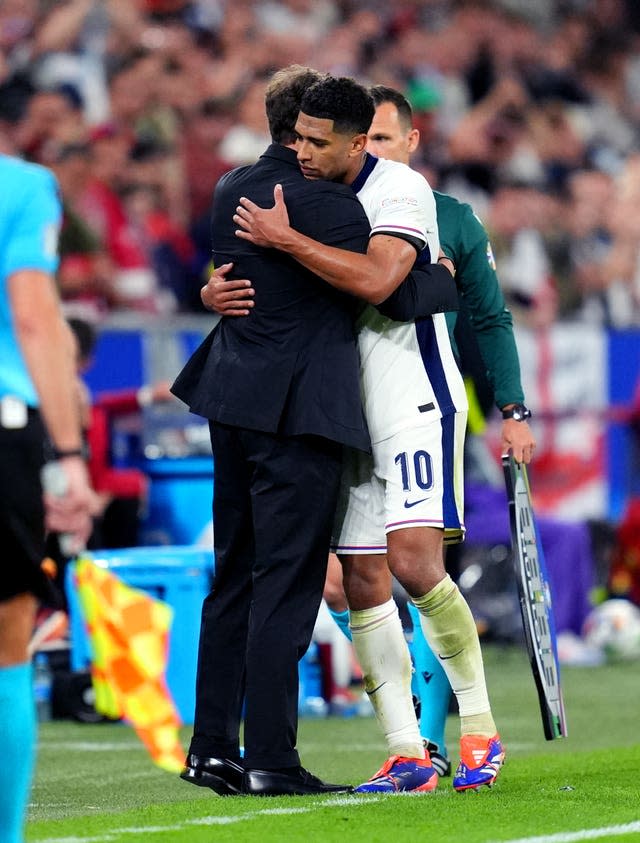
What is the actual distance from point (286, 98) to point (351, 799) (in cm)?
194

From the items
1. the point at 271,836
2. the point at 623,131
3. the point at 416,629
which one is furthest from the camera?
the point at 623,131

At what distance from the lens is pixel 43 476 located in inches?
130

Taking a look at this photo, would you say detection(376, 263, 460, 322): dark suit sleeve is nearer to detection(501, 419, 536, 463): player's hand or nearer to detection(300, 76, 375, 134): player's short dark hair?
detection(300, 76, 375, 134): player's short dark hair

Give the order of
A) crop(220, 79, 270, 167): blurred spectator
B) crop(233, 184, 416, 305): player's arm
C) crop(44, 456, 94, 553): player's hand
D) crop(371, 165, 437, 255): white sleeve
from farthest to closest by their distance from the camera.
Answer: crop(220, 79, 270, 167): blurred spectator < crop(371, 165, 437, 255): white sleeve < crop(233, 184, 416, 305): player's arm < crop(44, 456, 94, 553): player's hand

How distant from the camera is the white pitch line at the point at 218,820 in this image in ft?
13.3

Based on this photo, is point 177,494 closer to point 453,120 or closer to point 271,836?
point 271,836

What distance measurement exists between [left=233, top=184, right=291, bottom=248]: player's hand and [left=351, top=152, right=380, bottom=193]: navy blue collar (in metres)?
0.28

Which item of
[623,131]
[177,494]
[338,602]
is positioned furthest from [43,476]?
[623,131]

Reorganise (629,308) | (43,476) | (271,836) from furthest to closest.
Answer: (629,308) → (271,836) → (43,476)

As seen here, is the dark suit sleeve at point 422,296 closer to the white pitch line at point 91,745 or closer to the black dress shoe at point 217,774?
the black dress shoe at point 217,774

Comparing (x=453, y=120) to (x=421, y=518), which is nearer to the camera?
(x=421, y=518)

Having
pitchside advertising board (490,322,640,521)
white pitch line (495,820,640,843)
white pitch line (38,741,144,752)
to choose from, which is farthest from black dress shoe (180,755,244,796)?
pitchside advertising board (490,322,640,521)

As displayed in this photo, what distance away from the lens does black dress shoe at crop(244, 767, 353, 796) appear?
4793mm

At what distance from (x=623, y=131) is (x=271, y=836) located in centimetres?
1363
